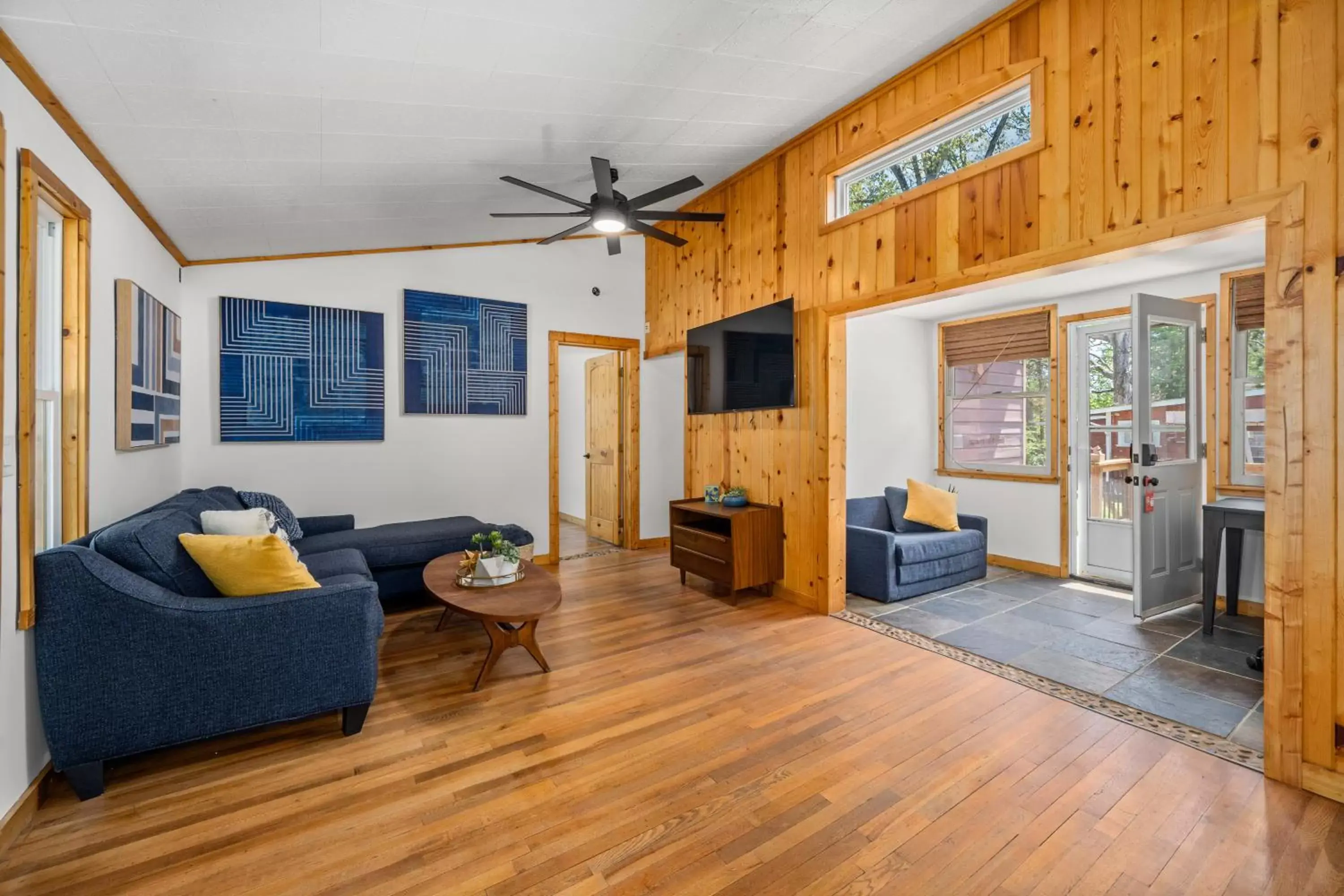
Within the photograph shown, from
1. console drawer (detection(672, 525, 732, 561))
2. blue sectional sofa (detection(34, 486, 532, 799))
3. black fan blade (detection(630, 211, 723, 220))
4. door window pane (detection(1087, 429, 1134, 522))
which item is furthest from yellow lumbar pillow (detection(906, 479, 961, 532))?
blue sectional sofa (detection(34, 486, 532, 799))

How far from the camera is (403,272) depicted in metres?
4.85

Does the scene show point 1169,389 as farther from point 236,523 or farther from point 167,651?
point 236,523

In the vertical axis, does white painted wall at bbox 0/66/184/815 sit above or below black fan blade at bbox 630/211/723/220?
below

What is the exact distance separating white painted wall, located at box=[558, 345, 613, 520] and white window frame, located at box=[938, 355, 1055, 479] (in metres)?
3.97

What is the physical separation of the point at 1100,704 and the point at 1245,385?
2843 millimetres

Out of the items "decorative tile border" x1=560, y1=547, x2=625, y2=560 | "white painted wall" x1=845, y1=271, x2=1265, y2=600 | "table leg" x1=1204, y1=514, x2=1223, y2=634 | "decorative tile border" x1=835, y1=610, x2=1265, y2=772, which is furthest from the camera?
"decorative tile border" x1=560, y1=547, x2=625, y2=560

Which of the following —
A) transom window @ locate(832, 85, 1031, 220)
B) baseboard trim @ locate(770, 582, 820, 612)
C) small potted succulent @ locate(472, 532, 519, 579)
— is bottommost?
baseboard trim @ locate(770, 582, 820, 612)

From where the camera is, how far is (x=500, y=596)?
2.90 meters

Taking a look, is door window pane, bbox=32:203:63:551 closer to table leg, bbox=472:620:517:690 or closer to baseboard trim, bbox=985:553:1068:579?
table leg, bbox=472:620:517:690

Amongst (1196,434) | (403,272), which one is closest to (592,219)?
(403,272)

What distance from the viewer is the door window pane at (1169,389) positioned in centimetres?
377

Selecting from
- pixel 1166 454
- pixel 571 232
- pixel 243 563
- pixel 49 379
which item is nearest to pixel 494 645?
pixel 243 563

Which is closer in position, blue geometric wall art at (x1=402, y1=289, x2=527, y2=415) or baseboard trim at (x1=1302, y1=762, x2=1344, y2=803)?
baseboard trim at (x1=1302, y1=762, x2=1344, y2=803)

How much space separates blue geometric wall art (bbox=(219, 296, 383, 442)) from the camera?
4246mm
